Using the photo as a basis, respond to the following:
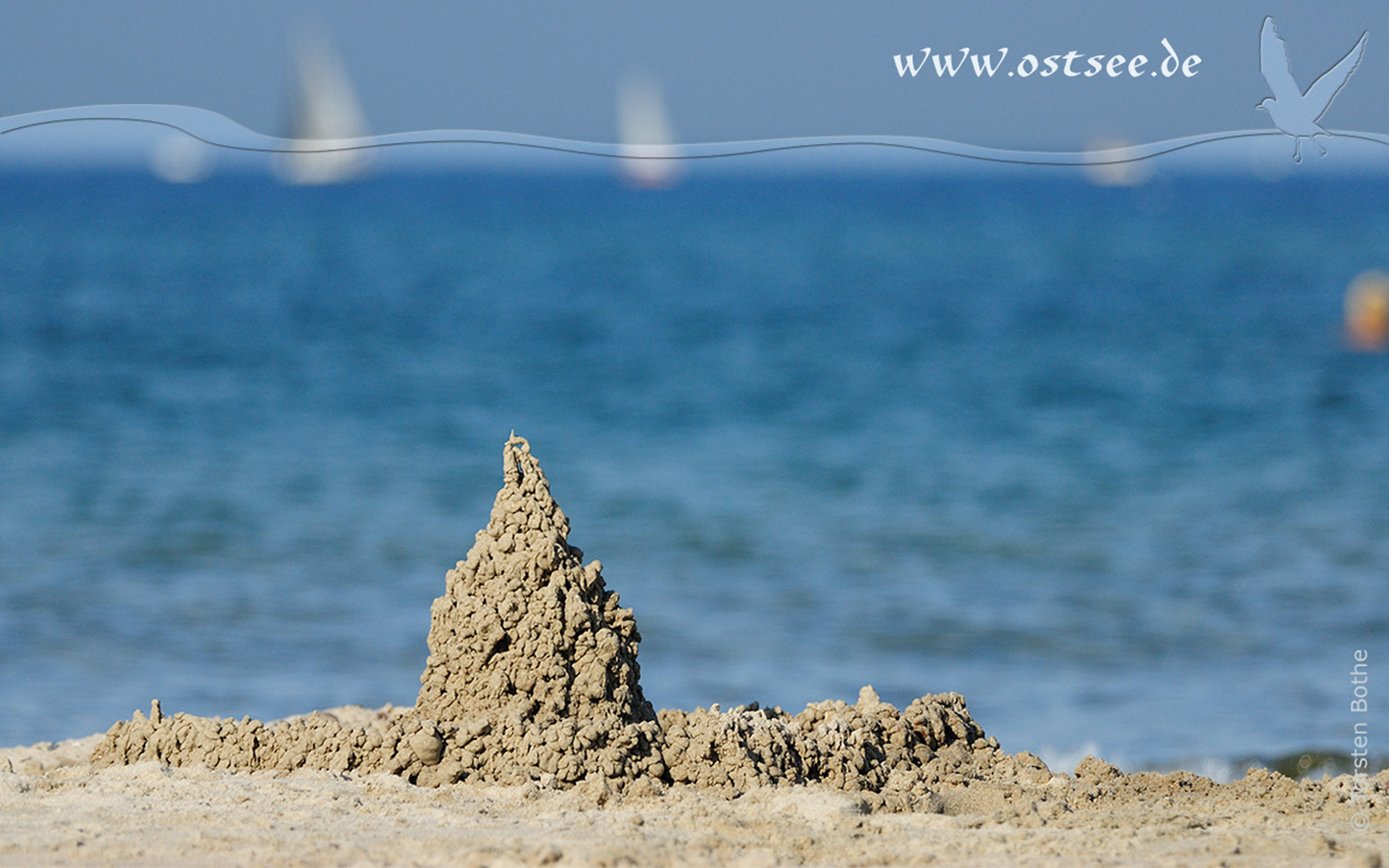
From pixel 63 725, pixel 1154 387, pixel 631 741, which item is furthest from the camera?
pixel 1154 387

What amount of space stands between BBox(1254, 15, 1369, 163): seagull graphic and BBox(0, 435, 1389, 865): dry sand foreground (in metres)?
2.46

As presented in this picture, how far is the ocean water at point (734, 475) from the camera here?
6742 mm

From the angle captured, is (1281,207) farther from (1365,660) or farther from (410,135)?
(410,135)

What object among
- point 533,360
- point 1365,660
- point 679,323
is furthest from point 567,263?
point 1365,660

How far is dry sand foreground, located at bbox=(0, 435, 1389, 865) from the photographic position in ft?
9.35

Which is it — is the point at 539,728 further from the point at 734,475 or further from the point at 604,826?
the point at 734,475

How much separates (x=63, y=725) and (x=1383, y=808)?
482cm

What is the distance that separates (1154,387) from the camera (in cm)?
1689

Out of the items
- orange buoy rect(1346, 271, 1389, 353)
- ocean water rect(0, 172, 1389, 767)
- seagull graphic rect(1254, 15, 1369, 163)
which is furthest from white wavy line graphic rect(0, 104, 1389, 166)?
orange buoy rect(1346, 271, 1389, 353)

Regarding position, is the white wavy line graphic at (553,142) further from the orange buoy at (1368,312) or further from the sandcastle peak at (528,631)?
the orange buoy at (1368,312)

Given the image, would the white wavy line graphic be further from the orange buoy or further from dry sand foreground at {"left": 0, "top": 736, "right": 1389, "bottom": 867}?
the orange buoy

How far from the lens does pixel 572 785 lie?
3262 mm

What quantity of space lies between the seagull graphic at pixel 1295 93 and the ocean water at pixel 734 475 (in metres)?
2.52

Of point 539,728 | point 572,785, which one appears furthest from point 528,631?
point 572,785
